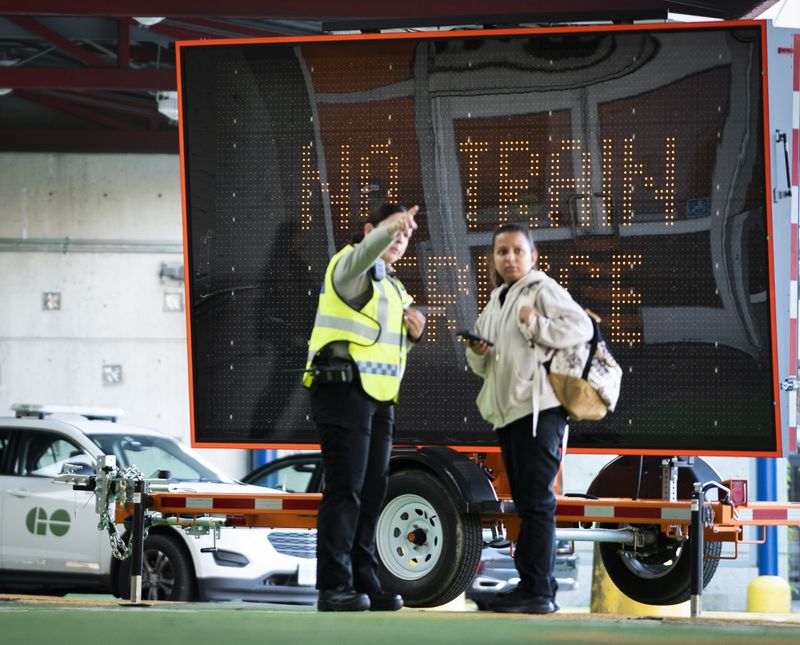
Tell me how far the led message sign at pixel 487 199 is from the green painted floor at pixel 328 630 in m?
3.17

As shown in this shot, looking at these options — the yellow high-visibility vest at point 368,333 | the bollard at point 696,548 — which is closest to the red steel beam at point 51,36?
the bollard at point 696,548

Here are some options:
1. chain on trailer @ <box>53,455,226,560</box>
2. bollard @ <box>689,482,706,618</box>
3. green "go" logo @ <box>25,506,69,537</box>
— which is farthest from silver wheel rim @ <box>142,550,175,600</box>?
bollard @ <box>689,482,706,618</box>

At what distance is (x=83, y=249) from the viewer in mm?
21016

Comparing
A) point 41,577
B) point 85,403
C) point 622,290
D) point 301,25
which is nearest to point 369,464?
point 622,290

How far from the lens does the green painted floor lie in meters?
5.25

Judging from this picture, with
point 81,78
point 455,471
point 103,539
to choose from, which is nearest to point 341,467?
point 455,471

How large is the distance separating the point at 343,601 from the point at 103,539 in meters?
6.04

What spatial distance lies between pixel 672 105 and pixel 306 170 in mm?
2185

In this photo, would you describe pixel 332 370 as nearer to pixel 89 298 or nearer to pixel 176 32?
pixel 176 32

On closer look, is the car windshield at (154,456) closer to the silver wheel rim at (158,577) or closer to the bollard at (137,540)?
the silver wheel rim at (158,577)

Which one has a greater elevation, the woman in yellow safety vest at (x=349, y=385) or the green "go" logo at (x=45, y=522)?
the woman in yellow safety vest at (x=349, y=385)

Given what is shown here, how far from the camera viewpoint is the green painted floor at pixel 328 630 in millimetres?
5250

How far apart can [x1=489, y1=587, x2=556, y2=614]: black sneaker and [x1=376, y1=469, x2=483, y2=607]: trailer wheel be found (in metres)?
1.72

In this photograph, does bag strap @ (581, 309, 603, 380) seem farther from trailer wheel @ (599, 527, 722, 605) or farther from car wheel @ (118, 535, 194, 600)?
car wheel @ (118, 535, 194, 600)
